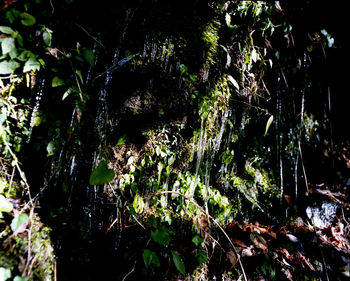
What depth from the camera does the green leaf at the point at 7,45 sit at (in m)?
1.32

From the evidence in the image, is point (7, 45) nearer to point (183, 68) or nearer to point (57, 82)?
point (57, 82)

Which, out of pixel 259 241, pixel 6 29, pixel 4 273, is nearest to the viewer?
pixel 4 273

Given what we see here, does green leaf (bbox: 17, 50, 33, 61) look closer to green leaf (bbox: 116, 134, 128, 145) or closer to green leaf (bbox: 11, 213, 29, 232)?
green leaf (bbox: 116, 134, 128, 145)

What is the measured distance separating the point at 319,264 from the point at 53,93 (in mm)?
3077

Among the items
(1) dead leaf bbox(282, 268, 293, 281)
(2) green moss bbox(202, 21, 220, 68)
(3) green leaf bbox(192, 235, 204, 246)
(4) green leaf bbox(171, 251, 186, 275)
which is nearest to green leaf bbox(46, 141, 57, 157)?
(4) green leaf bbox(171, 251, 186, 275)

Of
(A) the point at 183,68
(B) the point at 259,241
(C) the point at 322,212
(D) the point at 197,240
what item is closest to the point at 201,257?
(D) the point at 197,240

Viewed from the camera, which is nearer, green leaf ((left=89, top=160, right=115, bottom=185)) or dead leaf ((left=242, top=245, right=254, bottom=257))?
green leaf ((left=89, top=160, right=115, bottom=185))

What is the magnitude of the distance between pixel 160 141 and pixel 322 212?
2373 mm

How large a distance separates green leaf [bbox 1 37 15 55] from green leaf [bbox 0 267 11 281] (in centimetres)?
132

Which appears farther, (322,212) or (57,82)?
(322,212)

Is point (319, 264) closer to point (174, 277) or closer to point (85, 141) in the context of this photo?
point (174, 277)

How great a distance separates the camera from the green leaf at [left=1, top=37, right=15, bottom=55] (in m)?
1.32

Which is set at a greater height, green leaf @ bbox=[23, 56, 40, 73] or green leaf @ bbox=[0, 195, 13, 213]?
green leaf @ bbox=[23, 56, 40, 73]

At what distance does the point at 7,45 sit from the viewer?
133 cm
